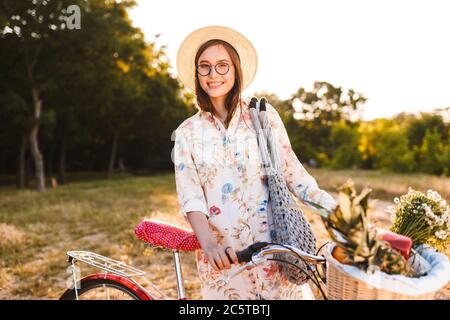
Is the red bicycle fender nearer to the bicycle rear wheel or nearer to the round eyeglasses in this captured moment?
the bicycle rear wheel

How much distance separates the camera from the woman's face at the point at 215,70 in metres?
2.28

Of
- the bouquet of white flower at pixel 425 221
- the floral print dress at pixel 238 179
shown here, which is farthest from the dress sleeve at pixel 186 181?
the bouquet of white flower at pixel 425 221

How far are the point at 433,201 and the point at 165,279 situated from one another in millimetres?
4452

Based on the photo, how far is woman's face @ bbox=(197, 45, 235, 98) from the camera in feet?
7.47

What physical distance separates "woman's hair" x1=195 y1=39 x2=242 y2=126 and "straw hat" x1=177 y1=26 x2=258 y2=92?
34mm

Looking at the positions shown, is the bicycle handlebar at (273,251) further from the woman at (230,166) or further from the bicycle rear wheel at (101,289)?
the bicycle rear wheel at (101,289)

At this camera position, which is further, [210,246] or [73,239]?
[73,239]

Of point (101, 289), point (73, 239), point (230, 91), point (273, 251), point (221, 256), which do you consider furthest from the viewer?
point (73, 239)

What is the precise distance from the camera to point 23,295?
541cm

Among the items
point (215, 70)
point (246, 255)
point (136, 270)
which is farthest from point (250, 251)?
point (215, 70)

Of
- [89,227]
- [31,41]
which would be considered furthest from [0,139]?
[89,227]

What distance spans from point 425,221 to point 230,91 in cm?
109

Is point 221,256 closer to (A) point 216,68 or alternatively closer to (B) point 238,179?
(B) point 238,179

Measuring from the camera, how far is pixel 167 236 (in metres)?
2.30
